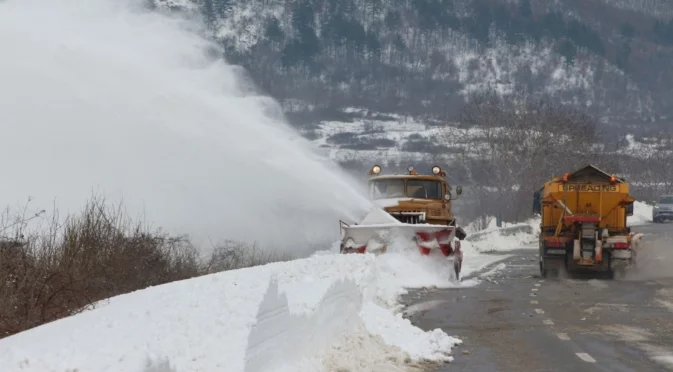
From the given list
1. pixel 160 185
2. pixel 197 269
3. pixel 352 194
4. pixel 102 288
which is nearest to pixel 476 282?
pixel 352 194

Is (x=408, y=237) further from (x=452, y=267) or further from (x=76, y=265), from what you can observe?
(x=76, y=265)

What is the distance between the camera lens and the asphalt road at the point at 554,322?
33.0 feet

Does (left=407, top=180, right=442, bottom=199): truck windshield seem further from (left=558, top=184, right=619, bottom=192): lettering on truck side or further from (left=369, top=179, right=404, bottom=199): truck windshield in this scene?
(left=558, top=184, right=619, bottom=192): lettering on truck side

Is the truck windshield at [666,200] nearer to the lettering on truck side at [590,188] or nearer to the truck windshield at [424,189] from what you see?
the lettering on truck side at [590,188]

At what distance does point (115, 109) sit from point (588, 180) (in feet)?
47.8

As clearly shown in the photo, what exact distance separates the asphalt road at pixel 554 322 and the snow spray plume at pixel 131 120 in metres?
4.81

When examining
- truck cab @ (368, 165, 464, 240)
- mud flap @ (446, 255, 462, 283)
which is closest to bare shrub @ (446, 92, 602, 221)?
truck cab @ (368, 165, 464, 240)

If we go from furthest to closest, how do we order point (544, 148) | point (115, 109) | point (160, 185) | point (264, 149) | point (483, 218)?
point (544, 148), point (483, 218), point (160, 185), point (115, 109), point (264, 149)

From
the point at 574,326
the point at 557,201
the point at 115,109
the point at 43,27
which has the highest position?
the point at 43,27

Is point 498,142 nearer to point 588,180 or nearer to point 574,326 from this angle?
point 588,180

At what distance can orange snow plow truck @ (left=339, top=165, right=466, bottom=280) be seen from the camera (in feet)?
63.6

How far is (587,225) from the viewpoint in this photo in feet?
70.8

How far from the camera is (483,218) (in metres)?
54.5

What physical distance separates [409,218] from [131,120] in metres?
13.6
